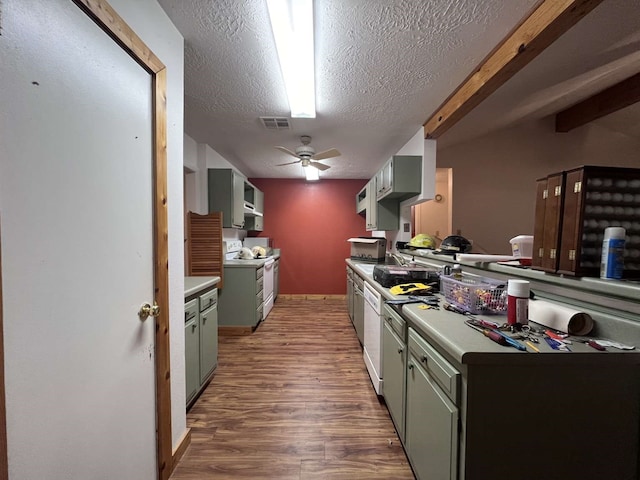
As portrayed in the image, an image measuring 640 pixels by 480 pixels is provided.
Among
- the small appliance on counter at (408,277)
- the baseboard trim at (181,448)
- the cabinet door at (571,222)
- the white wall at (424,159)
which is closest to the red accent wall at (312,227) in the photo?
the white wall at (424,159)

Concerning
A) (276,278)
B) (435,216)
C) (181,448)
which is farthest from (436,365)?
(276,278)

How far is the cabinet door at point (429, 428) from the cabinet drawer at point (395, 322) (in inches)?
6.1

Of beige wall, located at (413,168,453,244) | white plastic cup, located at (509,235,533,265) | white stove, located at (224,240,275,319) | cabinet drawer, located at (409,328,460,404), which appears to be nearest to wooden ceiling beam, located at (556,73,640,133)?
beige wall, located at (413,168,453,244)

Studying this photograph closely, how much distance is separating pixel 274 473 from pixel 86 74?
6.55 ft

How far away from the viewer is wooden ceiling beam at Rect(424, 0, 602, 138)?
123 cm

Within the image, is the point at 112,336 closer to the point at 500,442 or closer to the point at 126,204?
the point at 126,204

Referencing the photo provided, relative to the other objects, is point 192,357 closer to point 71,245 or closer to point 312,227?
point 71,245

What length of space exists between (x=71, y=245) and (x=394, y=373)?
1721 millimetres

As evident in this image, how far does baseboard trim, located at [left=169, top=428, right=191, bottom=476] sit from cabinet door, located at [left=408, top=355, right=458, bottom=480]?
4.25 ft

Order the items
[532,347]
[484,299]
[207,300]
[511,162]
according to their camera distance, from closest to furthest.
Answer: [532,347] → [484,299] → [207,300] → [511,162]

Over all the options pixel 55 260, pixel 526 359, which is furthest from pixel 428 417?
pixel 55 260

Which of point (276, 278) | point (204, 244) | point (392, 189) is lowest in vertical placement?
point (276, 278)

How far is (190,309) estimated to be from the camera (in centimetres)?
181

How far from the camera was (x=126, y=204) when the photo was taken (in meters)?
1.03
